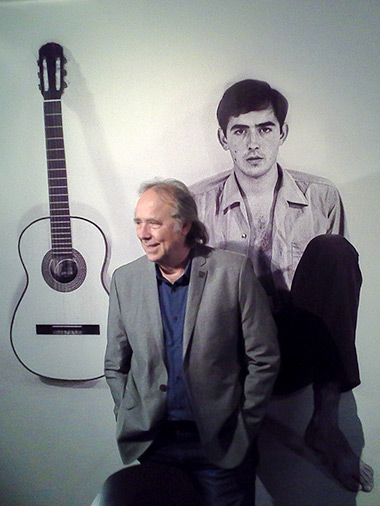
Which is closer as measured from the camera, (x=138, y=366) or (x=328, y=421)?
(x=138, y=366)

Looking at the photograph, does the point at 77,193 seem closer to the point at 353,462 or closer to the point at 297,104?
the point at 297,104

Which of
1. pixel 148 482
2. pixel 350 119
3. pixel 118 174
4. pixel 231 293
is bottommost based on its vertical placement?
pixel 148 482

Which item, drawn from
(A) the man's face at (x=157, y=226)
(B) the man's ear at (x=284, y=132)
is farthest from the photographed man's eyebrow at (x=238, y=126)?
(A) the man's face at (x=157, y=226)

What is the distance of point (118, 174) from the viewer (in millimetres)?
1822

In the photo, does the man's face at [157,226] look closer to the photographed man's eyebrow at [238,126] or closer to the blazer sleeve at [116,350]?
the blazer sleeve at [116,350]

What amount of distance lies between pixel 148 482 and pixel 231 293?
82 cm

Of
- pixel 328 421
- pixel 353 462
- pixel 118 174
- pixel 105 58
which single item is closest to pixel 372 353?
pixel 328 421

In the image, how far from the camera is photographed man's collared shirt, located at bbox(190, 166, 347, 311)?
5.73ft

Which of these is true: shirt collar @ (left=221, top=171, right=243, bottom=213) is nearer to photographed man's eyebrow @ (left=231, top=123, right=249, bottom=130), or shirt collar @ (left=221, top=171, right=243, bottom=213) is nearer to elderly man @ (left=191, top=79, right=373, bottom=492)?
elderly man @ (left=191, top=79, right=373, bottom=492)

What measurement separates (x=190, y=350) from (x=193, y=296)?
0.22m

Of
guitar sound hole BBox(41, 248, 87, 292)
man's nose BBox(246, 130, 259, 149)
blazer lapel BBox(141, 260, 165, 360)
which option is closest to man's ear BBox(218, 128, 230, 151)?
man's nose BBox(246, 130, 259, 149)

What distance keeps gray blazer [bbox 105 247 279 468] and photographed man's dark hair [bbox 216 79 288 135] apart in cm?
68

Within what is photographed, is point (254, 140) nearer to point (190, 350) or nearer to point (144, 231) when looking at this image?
point (144, 231)

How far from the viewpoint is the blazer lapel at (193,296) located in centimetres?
151
